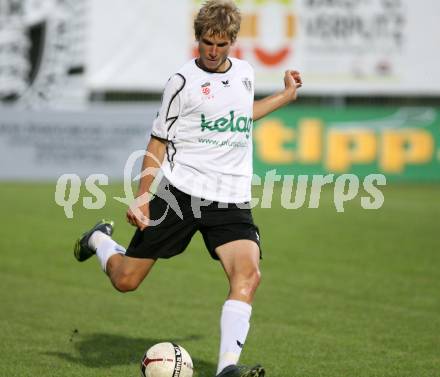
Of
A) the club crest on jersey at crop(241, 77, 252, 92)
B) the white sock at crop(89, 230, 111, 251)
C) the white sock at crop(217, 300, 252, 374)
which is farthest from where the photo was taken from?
the white sock at crop(89, 230, 111, 251)

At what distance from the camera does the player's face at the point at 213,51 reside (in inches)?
239

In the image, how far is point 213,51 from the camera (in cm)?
612

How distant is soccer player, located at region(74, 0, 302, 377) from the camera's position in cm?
614

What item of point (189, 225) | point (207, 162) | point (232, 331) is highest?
point (207, 162)

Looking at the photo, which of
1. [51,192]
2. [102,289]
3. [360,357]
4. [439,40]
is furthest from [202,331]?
[439,40]

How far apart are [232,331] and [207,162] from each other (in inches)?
42.2

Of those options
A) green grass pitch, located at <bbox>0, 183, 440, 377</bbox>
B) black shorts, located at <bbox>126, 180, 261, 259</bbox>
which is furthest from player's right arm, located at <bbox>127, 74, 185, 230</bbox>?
green grass pitch, located at <bbox>0, 183, 440, 377</bbox>

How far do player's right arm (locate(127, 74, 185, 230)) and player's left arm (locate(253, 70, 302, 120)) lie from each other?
0.63 metres

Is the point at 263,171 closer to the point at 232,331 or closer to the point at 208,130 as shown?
the point at 208,130

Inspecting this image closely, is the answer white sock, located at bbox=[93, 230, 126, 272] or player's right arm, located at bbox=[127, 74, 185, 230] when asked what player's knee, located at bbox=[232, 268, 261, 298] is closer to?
player's right arm, located at bbox=[127, 74, 185, 230]

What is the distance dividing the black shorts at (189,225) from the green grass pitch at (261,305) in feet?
2.86

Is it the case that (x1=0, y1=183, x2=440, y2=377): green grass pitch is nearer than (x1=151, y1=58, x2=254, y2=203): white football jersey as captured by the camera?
No

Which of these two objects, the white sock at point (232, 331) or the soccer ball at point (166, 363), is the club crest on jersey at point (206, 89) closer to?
the white sock at point (232, 331)

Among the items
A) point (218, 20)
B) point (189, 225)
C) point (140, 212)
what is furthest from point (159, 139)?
point (218, 20)
